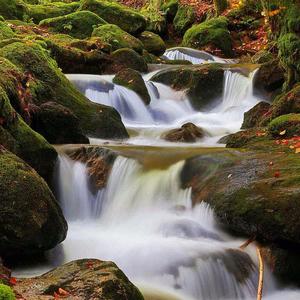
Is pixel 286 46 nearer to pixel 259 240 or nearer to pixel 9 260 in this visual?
pixel 259 240

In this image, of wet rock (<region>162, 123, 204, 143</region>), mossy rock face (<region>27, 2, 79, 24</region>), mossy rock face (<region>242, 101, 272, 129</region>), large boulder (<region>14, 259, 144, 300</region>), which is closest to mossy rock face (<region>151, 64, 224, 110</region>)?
mossy rock face (<region>242, 101, 272, 129</region>)

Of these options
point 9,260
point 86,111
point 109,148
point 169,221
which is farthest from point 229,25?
point 9,260

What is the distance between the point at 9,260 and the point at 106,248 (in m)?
1.14

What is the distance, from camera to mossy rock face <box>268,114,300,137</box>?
25.0 ft

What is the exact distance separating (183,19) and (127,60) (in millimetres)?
10237

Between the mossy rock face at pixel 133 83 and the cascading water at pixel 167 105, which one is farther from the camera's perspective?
the mossy rock face at pixel 133 83

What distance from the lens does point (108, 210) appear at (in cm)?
665

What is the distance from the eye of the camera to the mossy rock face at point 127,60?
13.7m

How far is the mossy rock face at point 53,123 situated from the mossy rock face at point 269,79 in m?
6.27

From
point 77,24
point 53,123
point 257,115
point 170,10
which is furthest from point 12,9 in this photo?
point 53,123

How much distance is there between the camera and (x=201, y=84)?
13078mm

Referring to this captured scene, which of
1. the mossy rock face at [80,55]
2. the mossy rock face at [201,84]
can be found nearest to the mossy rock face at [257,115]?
the mossy rock face at [201,84]

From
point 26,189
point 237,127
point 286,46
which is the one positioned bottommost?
point 237,127

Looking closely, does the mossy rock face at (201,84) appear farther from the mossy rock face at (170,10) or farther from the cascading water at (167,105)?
the mossy rock face at (170,10)
